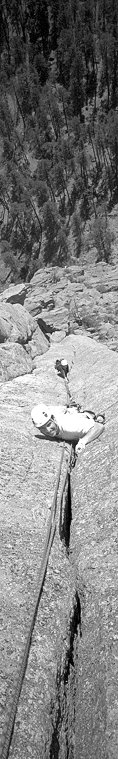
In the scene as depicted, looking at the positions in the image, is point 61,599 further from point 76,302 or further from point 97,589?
point 76,302

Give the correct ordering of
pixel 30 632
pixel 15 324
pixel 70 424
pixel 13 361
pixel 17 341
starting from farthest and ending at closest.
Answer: pixel 15 324 → pixel 17 341 → pixel 13 361 → pixel 70 424 → pixel 30 632

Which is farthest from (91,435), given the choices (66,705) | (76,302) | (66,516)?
(76,302)

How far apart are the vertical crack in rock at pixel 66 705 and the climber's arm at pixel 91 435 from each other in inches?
138

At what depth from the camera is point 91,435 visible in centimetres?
918

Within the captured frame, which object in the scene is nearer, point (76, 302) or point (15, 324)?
point (15, 324)

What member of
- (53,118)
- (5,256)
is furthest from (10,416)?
(53,118)

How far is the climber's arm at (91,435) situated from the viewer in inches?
360

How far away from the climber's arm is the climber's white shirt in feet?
0.22

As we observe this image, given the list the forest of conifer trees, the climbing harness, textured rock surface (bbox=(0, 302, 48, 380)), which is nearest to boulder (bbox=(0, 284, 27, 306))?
textured rock surface (bbox=(0, 302, 48, 380))

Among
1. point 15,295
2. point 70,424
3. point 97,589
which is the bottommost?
point 97,589

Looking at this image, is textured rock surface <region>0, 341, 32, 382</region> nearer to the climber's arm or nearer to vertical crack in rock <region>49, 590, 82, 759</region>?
the climber's arm

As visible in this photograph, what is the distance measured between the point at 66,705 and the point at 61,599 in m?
1.13

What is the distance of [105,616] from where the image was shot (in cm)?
578

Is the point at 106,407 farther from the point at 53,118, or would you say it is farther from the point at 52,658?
the point at 53,118
